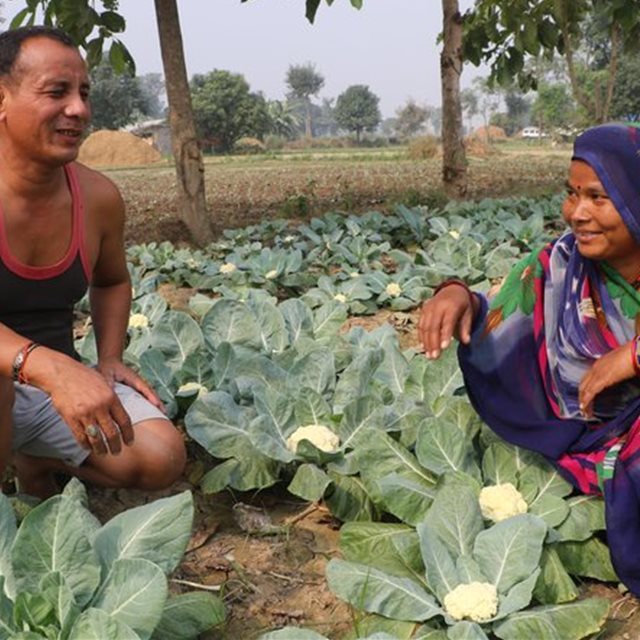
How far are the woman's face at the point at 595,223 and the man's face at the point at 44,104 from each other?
1.06 m

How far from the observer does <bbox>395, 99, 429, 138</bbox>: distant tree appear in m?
74.3

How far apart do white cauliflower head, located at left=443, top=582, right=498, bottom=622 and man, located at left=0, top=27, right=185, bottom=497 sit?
683 mm

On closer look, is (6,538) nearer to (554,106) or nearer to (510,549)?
(510,549)

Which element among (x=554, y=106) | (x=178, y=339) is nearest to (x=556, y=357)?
(x=178, y=339)

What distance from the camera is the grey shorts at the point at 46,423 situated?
189 centimetres

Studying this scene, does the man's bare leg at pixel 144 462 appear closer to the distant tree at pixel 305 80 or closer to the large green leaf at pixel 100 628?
the large green leaf at pixel 100 628

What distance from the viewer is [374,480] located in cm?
195

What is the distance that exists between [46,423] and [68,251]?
15.9 inches

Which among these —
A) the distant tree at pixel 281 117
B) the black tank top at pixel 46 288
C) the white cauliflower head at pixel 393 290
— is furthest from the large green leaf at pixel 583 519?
the distant tree at pixel 281 117

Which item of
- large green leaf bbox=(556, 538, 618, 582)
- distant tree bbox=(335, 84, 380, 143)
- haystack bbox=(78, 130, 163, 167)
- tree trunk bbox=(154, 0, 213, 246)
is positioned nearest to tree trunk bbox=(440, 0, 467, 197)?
tree trunk bbox=(154, 0, 213, 246)

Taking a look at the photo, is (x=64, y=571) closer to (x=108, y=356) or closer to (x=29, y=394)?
(x=29, y=394)

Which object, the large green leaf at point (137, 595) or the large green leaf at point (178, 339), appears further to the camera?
the large green leaf at point (178, 339)

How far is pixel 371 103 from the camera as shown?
75.5 meters

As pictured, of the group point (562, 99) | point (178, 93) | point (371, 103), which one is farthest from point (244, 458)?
point (371, 103)
